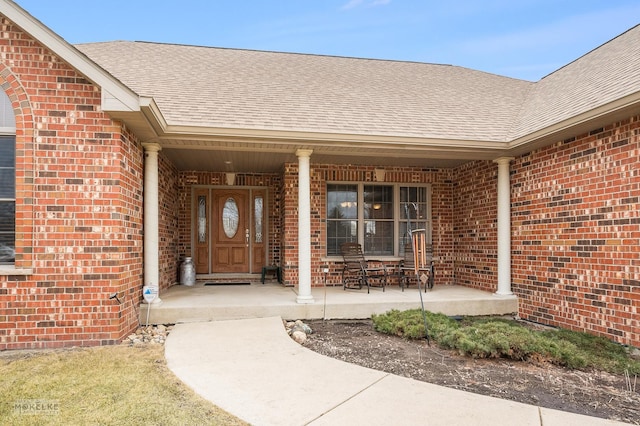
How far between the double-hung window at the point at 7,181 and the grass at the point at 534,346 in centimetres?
492

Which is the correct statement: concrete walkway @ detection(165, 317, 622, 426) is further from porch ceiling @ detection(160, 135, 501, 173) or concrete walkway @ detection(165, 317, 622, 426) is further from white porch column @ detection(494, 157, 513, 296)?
white porch column @ detection(494, 157, 513, 296)

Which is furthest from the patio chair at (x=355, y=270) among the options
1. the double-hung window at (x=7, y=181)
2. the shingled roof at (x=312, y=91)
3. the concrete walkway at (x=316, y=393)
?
the double-hung window at (x=7, y=181)

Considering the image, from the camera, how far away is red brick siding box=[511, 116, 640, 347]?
4859 mm

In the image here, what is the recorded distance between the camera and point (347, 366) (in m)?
3.90

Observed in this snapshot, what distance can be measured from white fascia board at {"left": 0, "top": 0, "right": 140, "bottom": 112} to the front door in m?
4.50

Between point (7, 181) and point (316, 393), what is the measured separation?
432 cm

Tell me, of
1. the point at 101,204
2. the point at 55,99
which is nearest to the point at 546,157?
the point at 101,204

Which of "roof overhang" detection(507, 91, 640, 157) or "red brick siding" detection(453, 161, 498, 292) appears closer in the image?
"roof overhang" detection(507, 91, 640, 157)

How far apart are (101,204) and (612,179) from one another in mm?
6328

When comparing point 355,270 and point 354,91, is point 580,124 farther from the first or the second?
point 355,270

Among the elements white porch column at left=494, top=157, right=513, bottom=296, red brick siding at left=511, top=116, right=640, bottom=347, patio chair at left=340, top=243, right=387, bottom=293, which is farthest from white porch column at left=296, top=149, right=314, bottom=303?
red brick siding at left=511, top=116, right=640, bottom=347

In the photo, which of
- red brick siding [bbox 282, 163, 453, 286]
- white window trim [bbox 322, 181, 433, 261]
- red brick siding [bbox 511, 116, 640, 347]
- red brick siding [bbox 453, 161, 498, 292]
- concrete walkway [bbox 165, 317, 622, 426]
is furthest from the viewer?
white window trim [bbox 322, 181, 433, 261]

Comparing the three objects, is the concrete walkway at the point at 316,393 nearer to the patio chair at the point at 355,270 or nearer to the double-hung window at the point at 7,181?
the double-hung window at the point at 7,181

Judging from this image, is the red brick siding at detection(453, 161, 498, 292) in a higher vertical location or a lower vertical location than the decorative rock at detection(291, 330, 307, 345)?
higher
